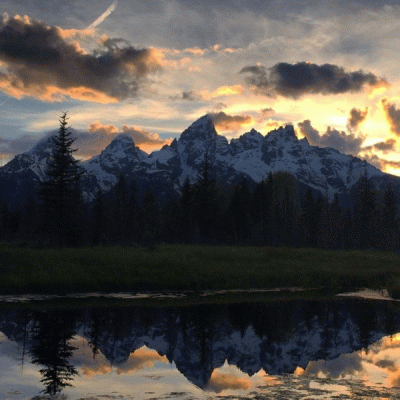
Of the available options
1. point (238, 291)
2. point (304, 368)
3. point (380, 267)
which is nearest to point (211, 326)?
point (304, 368)

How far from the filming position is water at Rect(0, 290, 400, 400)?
12.2 metres

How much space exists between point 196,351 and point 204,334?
2409mm

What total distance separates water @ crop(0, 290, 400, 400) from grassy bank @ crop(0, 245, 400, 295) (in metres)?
3.50

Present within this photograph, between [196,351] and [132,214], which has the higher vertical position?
[132,214]

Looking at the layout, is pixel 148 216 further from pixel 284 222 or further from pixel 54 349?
pixel 54 349

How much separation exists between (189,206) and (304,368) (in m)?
75.7

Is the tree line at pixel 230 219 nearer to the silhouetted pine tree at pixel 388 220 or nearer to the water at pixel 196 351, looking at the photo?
the silhouetted pine tree at pixel 388 220

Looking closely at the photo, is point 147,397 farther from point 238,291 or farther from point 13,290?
point 238,291

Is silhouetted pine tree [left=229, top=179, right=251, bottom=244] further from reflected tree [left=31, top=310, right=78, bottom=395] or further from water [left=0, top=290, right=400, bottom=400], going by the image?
reflected tree [left=31, top=310, right=78, bottom=395]

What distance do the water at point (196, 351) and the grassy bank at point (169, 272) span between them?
3498mm

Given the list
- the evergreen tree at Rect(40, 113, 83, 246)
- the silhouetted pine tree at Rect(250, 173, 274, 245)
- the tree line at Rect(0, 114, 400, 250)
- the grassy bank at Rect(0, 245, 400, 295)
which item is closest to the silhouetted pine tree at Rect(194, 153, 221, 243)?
the tree line at Rect(0, 114, 400, 250)

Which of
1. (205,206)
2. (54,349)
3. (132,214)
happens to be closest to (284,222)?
(132,214)

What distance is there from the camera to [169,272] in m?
32.4

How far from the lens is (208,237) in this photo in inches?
3487
